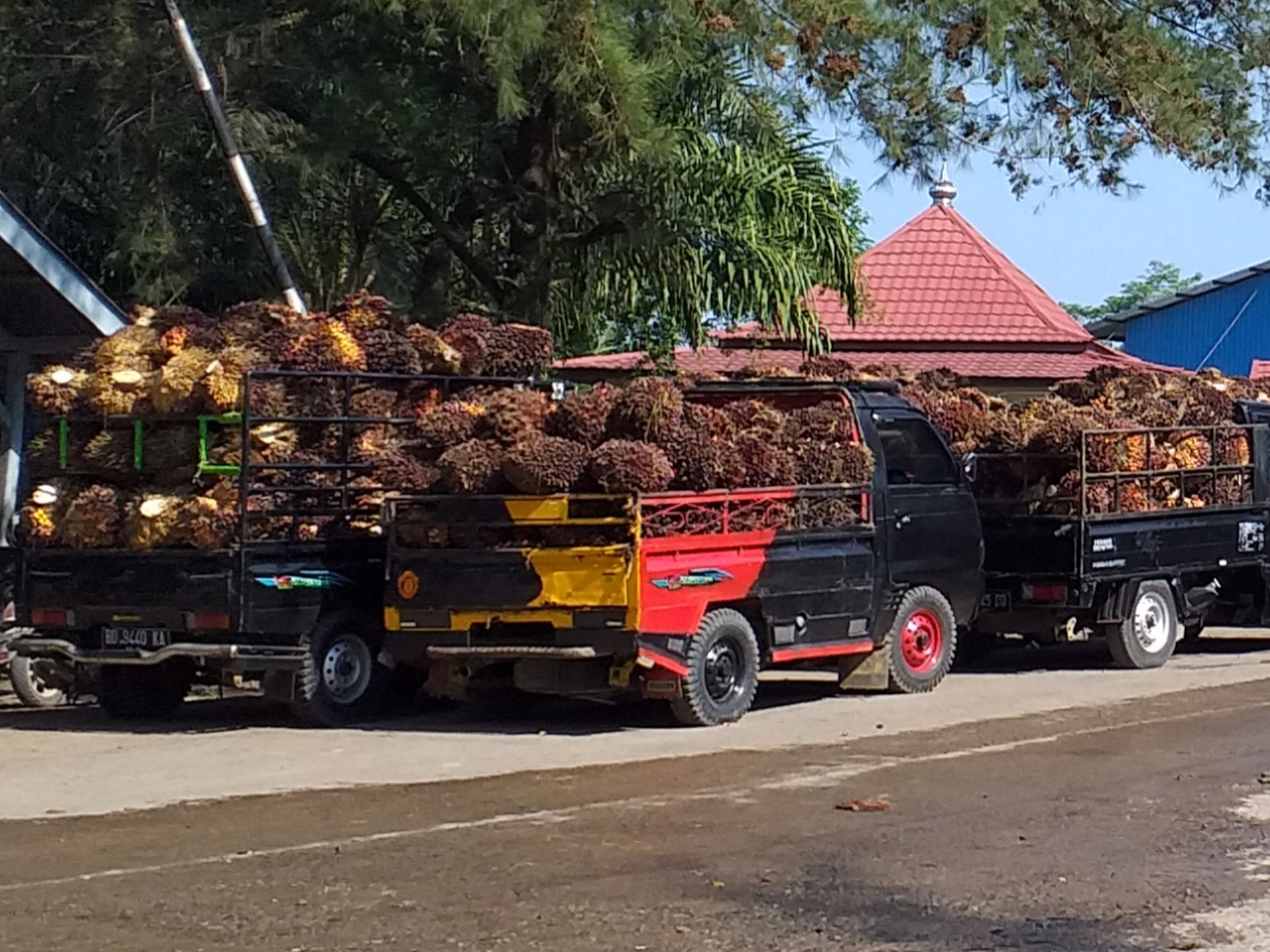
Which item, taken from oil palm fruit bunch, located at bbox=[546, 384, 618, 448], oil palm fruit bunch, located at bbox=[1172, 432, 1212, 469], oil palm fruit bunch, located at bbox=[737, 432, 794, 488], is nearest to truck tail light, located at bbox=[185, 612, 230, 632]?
oil palm fruit bunch, located at bbox=[546, 384, 618, 448]

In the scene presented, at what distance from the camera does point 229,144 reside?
679 inches

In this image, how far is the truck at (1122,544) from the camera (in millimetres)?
16078

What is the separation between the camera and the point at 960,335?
28.2 m

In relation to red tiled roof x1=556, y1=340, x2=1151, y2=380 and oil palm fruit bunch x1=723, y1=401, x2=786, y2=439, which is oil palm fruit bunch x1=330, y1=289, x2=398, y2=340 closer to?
oil palm fruit bunch x1=723, y1=401, x2=786, y2=439

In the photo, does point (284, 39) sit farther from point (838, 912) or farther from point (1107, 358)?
point (1107, 358)

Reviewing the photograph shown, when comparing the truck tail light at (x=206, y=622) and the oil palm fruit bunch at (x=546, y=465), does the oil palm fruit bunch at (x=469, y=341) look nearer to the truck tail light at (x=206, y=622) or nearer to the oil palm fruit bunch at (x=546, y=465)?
the oil palm fruit bunch at (x=546, y=465)

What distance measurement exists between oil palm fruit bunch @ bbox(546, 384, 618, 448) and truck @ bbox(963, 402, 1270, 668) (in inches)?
182

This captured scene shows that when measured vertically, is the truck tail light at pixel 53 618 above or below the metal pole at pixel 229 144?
below

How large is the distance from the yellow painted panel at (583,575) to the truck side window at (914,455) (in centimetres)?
285

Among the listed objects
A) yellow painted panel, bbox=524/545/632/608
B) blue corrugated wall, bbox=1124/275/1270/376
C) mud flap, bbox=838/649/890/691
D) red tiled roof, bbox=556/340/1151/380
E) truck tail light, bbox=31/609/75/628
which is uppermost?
blue corrugated wall, bbox=1124/275/1270/376

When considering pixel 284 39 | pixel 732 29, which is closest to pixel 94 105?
pixel 284 39

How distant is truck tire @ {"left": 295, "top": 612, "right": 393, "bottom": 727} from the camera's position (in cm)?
1318

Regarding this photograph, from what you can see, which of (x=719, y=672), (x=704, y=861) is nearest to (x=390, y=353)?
(x=719, y=672)

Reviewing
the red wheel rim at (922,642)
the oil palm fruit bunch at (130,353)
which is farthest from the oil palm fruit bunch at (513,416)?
the red wheel rim at (922,642)
